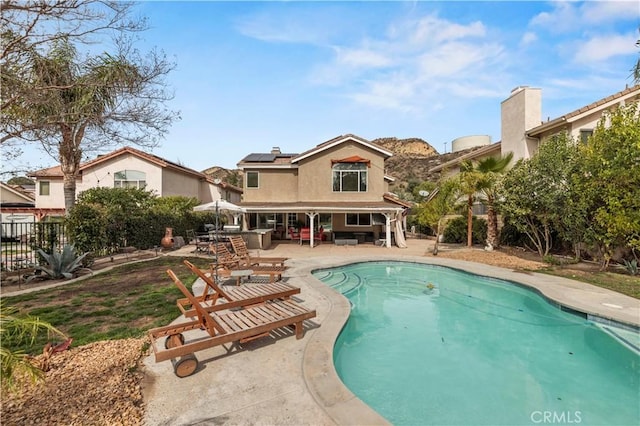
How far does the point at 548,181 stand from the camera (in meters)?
13.8

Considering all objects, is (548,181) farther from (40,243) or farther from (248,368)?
(40,243)

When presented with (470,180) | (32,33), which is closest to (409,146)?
(470,180)

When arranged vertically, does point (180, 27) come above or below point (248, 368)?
above

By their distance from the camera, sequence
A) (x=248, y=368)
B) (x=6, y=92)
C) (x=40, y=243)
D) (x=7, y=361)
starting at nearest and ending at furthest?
(x=7, y=361)
(x=248, y=368)
(x=6, y=92)
(x=40, y=243)

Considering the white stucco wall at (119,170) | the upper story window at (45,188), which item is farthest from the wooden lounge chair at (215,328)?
the upper story window at (45,188)

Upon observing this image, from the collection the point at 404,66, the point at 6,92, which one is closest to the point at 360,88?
the point at 404,66

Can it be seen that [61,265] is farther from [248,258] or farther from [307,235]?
[307,235]

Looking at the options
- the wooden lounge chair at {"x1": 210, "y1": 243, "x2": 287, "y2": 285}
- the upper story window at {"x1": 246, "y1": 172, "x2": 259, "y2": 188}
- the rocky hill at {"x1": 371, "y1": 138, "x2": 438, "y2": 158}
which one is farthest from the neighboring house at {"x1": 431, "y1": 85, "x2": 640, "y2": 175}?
the rocky hill at {"x1": 371, "y1": 138, "x2": 438, "y2": 158}

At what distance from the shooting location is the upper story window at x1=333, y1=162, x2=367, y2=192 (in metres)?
23.0

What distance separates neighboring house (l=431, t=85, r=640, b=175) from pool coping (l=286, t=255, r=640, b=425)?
369 inches

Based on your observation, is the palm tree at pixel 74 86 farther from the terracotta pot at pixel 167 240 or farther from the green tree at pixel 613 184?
the green tree at pixel 613 184

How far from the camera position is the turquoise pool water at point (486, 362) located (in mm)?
4680

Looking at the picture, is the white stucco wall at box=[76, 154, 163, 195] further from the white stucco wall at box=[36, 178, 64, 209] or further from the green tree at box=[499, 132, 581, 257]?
the green tree at box=[499, 132, 581, 257]

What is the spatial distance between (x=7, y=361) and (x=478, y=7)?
16.2 metres
